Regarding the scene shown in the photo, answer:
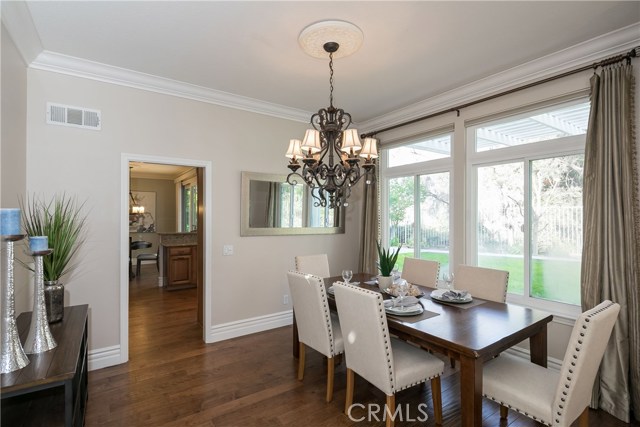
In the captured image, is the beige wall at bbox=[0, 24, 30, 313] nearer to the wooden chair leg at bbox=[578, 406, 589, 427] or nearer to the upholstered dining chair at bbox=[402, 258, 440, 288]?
the upholstered dining chair at bbox=[402, 258, 440, 288]

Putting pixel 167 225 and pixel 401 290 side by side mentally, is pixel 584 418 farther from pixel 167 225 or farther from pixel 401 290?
pixel 167 225

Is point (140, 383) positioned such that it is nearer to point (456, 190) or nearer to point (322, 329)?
point (322, 329)

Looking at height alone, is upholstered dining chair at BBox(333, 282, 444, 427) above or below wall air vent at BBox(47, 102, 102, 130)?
below

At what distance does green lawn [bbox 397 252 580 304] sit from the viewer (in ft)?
9.55

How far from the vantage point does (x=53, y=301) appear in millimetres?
2213

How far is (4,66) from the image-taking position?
86.3 inches

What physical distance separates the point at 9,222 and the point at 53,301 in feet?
3.31

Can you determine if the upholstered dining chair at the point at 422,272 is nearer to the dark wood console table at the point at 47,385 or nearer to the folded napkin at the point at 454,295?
the folded napkin at the point at 454,295

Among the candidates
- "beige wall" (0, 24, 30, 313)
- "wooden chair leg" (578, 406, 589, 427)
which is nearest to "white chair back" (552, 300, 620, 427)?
"wooden chair leg" (578, 406, 589, 427)

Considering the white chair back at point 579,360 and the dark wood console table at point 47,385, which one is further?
the white chair back at point 579,360

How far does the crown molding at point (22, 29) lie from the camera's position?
211 centimetres

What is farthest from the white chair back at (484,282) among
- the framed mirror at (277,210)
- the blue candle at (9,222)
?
the blue candle at (9,222)

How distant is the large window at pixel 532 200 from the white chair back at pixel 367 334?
206 cm

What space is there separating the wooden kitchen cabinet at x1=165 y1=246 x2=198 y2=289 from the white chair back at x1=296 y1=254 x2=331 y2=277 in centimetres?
359
